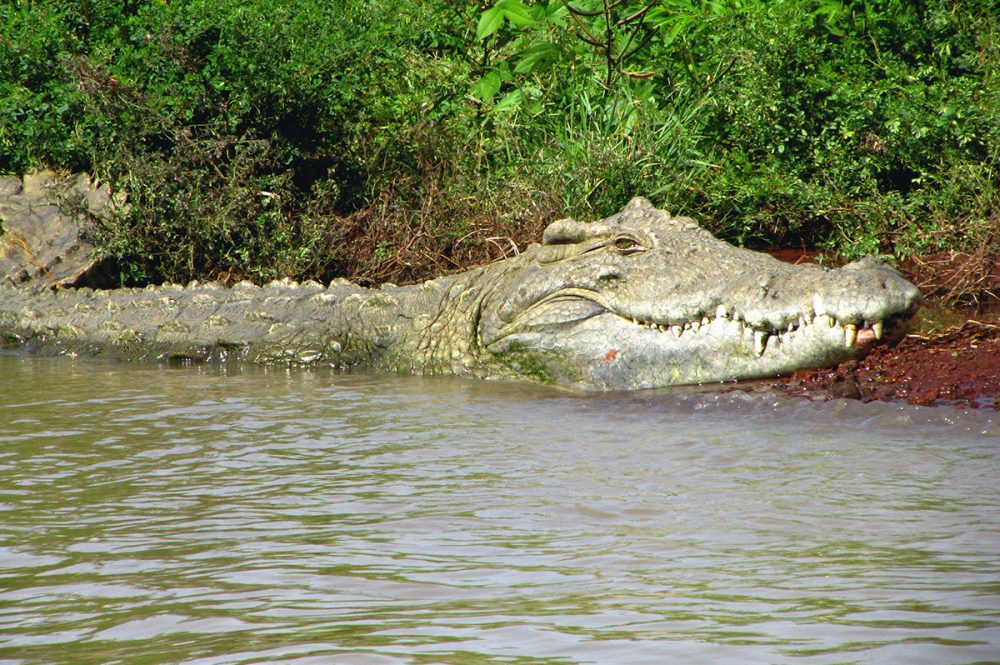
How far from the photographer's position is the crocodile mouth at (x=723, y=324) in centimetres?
534

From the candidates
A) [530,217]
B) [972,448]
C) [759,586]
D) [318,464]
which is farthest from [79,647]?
[530,217]

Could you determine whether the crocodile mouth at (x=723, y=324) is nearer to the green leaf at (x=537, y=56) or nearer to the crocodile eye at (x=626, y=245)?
the crocodile eye at (x=626, y=245)

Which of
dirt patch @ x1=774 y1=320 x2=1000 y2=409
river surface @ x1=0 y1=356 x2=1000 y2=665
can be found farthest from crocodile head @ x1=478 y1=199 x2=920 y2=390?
river surface @ x1=0 y1=356 x2=1000 y2=665

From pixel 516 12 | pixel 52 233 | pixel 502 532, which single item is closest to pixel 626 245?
pixel 516 12

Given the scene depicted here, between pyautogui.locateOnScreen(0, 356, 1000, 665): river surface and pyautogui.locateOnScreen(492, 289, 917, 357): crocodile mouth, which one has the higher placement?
pyautogui.locateOnScreen(492, 289, 917, 357): crocodile mouth

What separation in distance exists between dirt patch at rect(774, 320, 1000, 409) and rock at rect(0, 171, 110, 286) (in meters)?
5.23

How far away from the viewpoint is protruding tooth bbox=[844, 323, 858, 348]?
17.5 ft

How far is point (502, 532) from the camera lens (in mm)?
3307

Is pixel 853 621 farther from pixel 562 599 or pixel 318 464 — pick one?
pixel 318 464

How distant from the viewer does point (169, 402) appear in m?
5.68

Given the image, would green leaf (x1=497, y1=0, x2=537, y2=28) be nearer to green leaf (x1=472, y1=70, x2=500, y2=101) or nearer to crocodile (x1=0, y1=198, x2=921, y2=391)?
green leaf (x1=472, y1=70, x2=500, y2=101)

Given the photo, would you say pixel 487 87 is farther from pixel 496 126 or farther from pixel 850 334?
pixel 850 334

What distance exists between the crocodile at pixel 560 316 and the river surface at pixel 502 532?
0.38m

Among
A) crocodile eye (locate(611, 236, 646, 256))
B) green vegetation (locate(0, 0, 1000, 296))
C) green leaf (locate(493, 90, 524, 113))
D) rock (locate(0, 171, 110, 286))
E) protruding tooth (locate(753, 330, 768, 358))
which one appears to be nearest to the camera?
protruding tooth (locate(753, 330, 768, 358))
